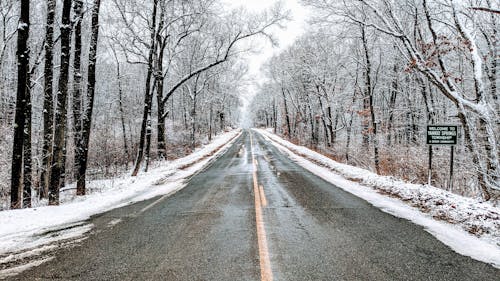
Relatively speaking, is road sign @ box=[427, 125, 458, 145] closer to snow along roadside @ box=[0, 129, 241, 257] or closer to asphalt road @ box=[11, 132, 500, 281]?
asphalt road @ box=[11, 132, 500, 281]

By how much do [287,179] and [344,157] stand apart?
1391 cm

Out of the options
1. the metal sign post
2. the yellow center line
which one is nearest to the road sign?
the metal sign post

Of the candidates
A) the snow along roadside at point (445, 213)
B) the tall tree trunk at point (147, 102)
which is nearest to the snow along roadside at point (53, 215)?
the tall tree trunk at point (147, 102)

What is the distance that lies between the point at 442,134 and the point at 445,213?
11.7 feet

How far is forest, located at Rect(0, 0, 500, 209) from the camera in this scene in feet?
31.4

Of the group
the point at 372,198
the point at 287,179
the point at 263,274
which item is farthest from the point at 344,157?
the point at 263,274

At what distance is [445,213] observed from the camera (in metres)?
6.52

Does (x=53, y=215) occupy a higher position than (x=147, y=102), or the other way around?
(x=147, y=102)

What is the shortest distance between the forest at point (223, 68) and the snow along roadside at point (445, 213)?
190cm

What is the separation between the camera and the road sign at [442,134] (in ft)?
29.8

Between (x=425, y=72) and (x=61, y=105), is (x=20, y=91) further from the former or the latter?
(x=425, y=72)

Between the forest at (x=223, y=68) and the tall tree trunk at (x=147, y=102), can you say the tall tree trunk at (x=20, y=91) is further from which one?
the tall tree trunk at (x=147, y=102)

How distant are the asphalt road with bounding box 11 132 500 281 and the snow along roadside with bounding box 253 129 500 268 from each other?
1.08ft

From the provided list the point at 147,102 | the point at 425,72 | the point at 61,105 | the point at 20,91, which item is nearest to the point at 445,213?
the point at 425,72
